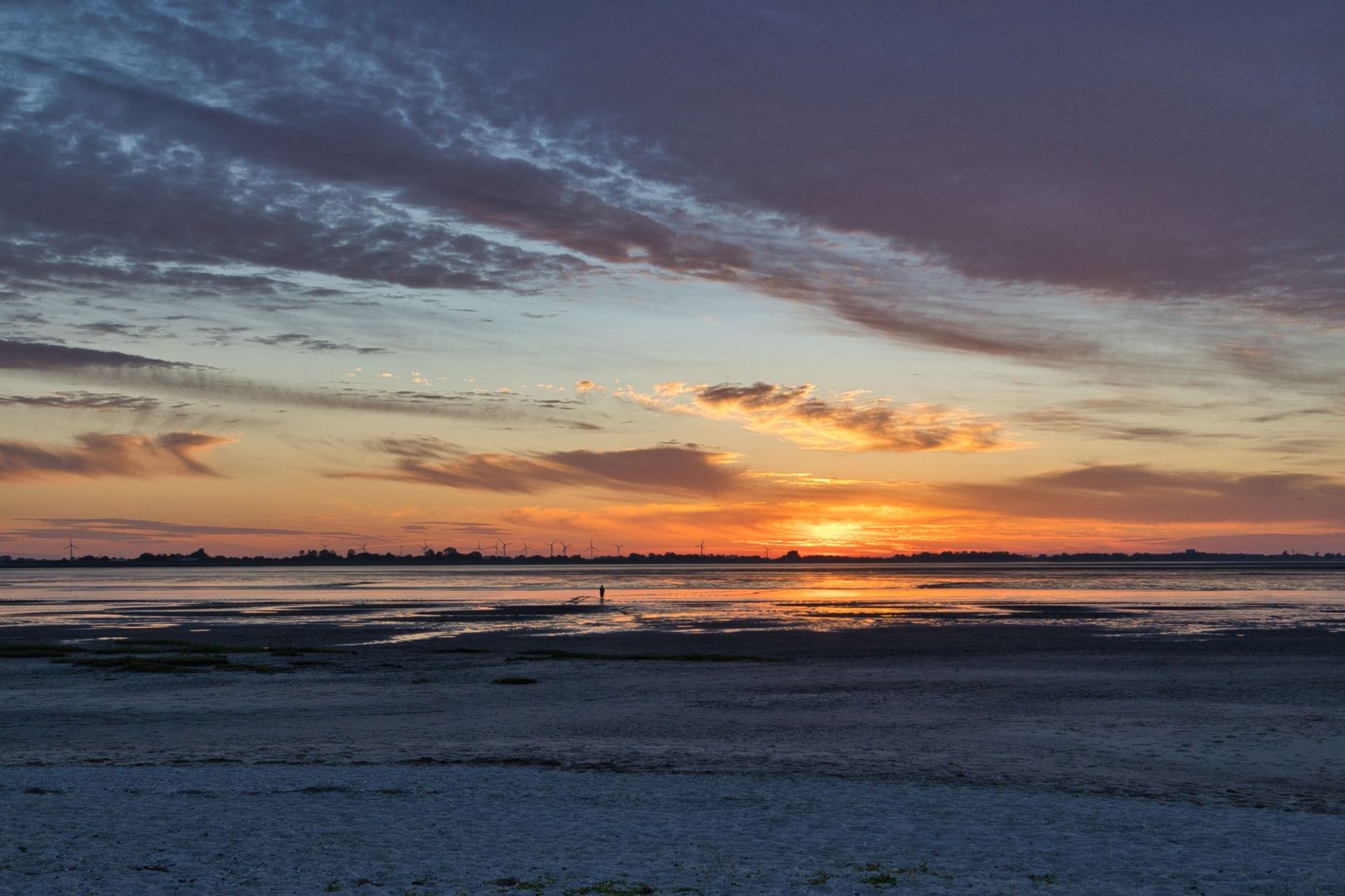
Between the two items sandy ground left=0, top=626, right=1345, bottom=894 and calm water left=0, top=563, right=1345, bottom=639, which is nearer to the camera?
sandy ground left=0, top=626, right=1345, bottom=894

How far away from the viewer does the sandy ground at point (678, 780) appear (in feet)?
39.9

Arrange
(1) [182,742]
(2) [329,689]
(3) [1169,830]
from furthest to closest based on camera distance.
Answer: (2) [329,689], (1) [182,742], (3) [1169,830]

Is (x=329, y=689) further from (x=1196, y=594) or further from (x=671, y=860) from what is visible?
(x=1196, y=594)

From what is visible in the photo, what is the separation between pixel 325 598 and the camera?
321ft

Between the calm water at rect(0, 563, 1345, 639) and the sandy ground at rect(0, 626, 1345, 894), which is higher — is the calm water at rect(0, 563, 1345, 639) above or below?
below

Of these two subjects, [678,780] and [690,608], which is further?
[690,608]

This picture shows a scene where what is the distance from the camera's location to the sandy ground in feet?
39.9

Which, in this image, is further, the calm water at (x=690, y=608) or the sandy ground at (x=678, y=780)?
the calm water at (x=690, y=608)

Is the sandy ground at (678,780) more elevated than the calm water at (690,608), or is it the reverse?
the sandy ground at (678,780)

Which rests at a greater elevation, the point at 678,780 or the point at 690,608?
the point at 678,780

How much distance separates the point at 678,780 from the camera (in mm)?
17719

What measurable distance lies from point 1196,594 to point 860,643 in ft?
204

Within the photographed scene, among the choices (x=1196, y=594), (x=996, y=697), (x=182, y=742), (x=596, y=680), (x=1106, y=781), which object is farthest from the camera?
(x=1196, y=594)

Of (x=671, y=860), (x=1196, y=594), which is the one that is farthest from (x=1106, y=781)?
(x=1196, y=594)
